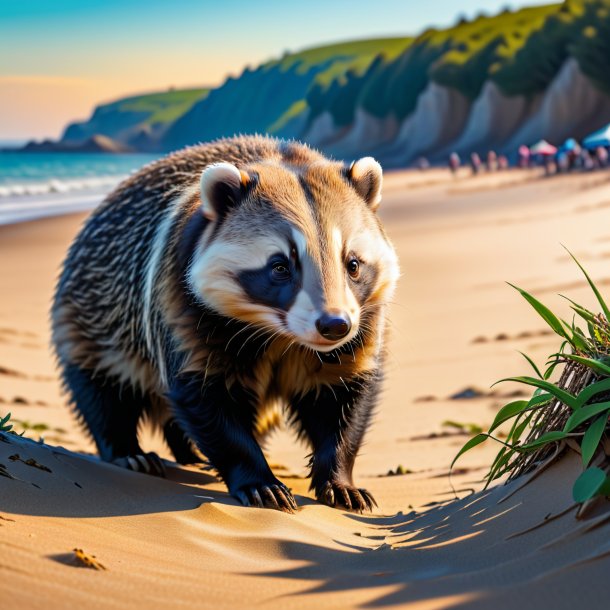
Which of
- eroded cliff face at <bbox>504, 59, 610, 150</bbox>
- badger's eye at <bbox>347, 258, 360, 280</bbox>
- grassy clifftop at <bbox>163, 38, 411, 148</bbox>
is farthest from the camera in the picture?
grassy clifftop at <bbox>163, 38, 411, 148</bbox>

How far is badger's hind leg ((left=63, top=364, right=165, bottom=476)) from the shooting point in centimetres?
486

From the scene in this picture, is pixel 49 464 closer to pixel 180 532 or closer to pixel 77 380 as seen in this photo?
pixel 180 532

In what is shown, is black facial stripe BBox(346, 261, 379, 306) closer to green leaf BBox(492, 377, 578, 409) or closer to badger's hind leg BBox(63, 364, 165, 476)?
green leaf BBox(492, 377, 578, 409)

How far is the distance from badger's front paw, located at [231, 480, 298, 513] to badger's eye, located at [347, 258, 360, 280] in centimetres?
86

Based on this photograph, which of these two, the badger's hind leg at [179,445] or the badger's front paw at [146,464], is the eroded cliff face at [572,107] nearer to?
the badger's hind leg at [179,445]

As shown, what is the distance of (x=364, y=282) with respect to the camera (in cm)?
392

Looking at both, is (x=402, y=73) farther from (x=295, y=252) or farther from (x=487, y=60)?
(x=295, y=252)

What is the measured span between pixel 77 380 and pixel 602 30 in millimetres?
37810

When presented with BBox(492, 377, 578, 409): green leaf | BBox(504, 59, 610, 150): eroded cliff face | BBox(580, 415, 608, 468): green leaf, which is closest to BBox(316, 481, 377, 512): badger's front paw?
BBox(492, 377, 578, 409): green leaf

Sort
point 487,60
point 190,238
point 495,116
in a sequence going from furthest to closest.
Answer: point 487,60, point 495,116, point 190,238

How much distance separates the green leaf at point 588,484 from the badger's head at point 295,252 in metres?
1.24

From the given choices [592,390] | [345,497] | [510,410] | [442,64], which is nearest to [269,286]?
[345,497]

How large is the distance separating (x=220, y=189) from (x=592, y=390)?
6.13 ft

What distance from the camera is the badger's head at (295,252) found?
3.63 metres
